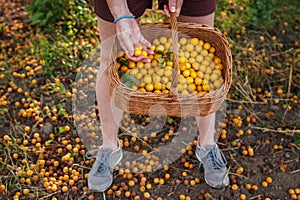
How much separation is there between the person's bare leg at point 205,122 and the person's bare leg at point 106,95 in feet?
1.44

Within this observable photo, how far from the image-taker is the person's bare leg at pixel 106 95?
2.31 m

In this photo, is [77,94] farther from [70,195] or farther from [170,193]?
[170,193]

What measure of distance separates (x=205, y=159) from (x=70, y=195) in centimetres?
92

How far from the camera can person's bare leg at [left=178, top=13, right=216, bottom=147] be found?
2.40 m

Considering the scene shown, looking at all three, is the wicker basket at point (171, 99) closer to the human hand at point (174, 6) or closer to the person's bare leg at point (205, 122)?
the human hand at point (174, 6)

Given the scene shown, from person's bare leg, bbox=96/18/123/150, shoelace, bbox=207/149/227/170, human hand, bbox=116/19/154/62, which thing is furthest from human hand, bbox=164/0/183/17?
shoelace, bbox=207/149/227/170

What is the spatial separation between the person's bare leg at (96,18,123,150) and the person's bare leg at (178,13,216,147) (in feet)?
1.44

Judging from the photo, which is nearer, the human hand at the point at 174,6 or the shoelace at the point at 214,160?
the human hand at the point at 174,6

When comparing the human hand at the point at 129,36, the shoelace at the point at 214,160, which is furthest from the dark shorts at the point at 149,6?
the shoelace at the point at 214,160

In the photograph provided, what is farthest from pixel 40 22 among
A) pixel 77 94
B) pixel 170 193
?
pixel 170 193

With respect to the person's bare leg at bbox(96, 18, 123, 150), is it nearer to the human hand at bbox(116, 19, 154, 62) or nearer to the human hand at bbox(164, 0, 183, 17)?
the human hand at bbox(116, 19, 154, 62)

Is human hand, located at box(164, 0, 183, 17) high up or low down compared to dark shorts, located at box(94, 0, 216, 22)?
up

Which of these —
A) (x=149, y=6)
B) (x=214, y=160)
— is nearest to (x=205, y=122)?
(x=214, y=160)

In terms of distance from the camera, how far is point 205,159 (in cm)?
282
